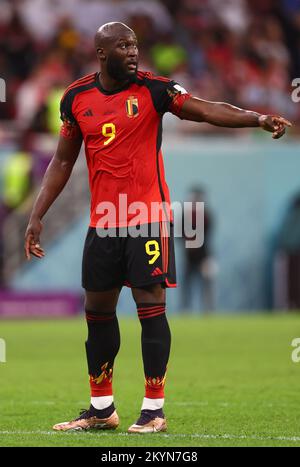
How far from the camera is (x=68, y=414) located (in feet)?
26.4

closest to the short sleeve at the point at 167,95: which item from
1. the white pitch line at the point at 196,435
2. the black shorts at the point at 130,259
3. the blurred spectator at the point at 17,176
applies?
the black shorts at the point at 130,259

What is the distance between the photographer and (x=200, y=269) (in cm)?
2106

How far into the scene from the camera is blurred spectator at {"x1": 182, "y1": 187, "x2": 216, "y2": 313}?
20.9 meters

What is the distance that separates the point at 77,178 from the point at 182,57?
3.04 metres

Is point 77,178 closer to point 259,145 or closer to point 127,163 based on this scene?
point 259,145

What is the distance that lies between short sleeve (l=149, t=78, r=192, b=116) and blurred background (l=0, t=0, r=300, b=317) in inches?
522

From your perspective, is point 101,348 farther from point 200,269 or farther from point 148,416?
point 200,269

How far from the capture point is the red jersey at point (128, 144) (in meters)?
7.17

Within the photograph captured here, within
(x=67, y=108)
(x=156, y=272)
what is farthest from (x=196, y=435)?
(x=67, y=108)

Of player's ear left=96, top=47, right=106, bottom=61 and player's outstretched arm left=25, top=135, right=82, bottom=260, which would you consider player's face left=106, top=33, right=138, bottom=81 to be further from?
player's outstretched arm left=25, top=135, right=82, bottom=260

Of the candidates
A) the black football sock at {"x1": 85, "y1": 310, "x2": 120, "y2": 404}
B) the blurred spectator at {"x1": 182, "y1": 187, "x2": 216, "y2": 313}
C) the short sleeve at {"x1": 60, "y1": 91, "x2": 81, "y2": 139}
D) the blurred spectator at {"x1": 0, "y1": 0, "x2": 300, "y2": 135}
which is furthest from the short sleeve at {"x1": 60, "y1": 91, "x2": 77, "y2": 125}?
the blurred spectator at {"x1": 182, "y1": 187, "x2": 216, "y2": 313}

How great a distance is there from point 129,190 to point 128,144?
0.91ft

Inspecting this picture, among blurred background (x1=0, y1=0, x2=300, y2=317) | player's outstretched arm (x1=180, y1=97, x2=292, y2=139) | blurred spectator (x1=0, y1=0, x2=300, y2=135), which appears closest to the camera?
player's outstretched arm (x1=180, y1=97, x2=292, y2=139)

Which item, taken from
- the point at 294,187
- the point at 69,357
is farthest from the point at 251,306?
the point at 69,357
